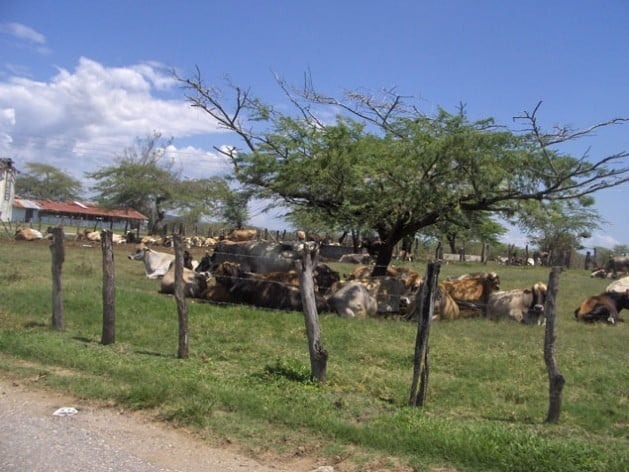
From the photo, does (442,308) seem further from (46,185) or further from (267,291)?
(46,185)

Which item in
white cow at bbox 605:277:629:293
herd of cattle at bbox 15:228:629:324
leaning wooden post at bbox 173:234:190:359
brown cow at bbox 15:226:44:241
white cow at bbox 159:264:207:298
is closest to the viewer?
leaning wooden post at bbox 173:234:190:359

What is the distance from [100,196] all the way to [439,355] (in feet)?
195

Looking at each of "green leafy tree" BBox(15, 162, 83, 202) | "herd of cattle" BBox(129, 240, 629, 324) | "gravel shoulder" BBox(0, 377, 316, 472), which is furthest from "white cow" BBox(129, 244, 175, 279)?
"green leafy tree" BBox(15, 162, 83, 202)

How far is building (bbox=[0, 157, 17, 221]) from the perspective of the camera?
57.4 meters

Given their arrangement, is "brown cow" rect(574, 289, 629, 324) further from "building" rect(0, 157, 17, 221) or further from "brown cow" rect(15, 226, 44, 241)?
"building" rect(0, 157, 17, 221)

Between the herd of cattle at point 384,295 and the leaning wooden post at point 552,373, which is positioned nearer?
the leaning wooden post at point 552,373

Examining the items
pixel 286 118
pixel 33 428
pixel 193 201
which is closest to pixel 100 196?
pixel 193 201

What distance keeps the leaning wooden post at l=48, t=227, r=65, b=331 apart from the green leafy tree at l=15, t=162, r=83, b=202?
89.8 m

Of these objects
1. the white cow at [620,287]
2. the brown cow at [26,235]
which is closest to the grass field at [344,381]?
the white cow at [620,287]

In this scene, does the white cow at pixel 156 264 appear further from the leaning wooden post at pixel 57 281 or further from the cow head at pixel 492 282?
the cow head at pixel 492 282

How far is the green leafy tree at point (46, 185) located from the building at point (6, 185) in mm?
33076

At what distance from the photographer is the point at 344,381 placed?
823 centimetres

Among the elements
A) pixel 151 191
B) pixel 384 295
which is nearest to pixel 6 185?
pixel 151 191

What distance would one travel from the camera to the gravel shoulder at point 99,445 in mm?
5273
